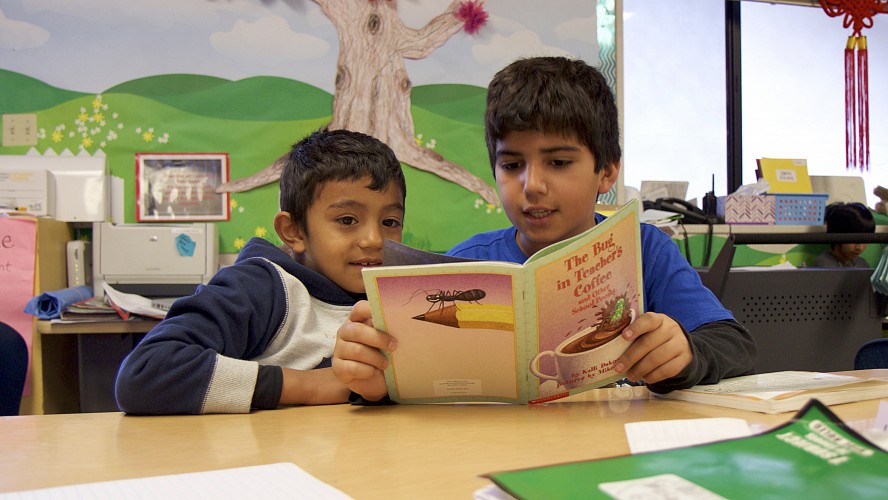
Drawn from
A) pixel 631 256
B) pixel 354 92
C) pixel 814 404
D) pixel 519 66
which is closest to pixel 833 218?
pixel 354 92

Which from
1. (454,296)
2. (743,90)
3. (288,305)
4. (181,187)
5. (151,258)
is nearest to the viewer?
(454,296)

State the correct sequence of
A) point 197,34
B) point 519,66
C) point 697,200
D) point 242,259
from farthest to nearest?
point 697,200
point 197,34
point 519,66
point 242,259

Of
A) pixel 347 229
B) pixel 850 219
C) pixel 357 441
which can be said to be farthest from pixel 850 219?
pixel 357 441

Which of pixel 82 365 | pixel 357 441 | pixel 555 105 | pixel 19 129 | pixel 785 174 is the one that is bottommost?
pixel 82 365

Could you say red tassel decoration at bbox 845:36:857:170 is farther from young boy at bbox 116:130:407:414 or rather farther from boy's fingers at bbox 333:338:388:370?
boy's fingers at bbox 333:338:388:370

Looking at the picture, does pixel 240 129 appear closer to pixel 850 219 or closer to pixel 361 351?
pixel 361 351

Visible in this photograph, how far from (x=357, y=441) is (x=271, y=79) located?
2.50 metres

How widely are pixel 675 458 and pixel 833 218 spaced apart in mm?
3269

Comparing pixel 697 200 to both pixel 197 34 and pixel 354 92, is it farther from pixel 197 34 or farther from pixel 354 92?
pixel 197 34

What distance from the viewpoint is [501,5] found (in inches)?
121

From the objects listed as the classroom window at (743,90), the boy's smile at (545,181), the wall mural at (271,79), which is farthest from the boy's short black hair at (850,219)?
the boy's smile at (545,181)

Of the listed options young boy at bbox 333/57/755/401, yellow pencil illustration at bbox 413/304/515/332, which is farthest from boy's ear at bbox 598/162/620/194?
yellow pencil illustration at bbox 413/304/515/332

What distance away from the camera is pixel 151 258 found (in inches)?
98.9

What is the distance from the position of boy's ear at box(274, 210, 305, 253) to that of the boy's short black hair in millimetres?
2815
